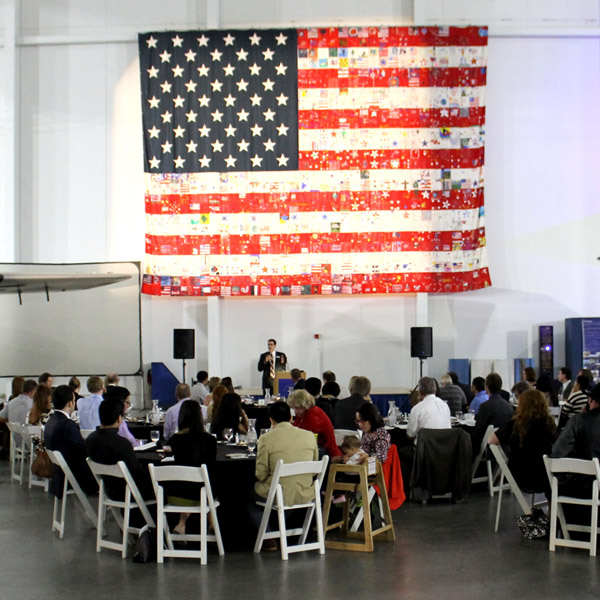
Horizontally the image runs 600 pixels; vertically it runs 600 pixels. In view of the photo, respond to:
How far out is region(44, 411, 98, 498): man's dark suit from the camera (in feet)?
21.4

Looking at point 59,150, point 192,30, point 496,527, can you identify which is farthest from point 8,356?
point 496,527

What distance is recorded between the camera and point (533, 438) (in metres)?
6.21

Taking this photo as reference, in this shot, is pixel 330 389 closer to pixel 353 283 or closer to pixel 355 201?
pixel 353 283

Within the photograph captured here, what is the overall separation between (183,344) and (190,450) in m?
7.25

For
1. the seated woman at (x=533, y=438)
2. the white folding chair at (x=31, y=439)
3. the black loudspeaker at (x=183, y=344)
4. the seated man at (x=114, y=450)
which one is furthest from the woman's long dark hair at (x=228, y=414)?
the black loudspeaker at (x=183, y=344)

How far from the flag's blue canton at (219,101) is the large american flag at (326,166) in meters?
0.02

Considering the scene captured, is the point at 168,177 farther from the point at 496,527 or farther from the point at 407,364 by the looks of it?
the point at 496,527

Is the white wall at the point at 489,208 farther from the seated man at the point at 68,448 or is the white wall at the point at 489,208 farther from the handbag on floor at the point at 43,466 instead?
the seated man at the point at 68,448

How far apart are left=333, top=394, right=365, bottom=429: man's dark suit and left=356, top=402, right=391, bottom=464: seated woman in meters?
1.45

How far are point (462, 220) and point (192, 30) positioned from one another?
561 centimetres

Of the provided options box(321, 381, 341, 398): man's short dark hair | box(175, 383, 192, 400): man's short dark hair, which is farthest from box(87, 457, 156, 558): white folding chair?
A: box(321, 381, 341, 398): man's short dark hair

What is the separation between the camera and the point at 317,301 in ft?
45.6

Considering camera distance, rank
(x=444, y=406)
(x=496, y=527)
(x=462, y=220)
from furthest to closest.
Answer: (x=462, y=220), (x=444, y=406), (x=496, y=527)

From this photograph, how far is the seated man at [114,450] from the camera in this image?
5824mm
